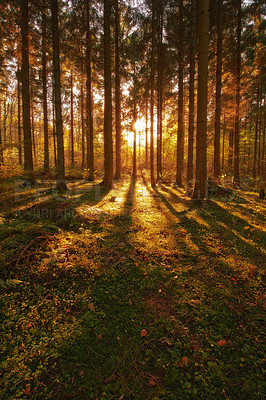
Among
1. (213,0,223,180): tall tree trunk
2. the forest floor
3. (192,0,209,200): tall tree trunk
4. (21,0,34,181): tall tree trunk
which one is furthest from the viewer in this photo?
(213,0,223,180): tall tree trunk

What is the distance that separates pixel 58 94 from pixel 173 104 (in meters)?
10.8

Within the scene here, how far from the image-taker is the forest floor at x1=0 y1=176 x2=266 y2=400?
172 cm

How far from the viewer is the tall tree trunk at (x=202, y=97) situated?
6.99m

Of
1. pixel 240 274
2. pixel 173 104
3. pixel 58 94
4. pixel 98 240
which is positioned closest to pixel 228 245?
pixel 240 274

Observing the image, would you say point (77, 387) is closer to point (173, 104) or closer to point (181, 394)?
point (181, 394)

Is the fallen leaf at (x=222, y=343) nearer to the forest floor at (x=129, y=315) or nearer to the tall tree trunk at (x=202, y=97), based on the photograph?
the forest floor at (x=129, y=315)

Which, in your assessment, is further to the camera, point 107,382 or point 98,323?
point 98,323

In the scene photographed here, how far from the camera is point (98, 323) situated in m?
2.35

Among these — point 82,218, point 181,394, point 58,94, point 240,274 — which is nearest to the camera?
point 181,394

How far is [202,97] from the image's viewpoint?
734 centimetres

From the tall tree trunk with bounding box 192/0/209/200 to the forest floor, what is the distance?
3675 millimetres

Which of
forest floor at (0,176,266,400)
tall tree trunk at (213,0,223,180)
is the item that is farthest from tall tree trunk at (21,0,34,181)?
tall tree trunk at (213,0,223,180)

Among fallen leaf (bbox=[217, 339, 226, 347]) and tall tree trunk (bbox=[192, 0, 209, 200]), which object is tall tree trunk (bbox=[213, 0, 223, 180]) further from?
fallen leaf (bbox=[217, 339, 226, 347])

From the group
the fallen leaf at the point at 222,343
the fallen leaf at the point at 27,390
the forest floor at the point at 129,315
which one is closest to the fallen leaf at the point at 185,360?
the forest floor at the point at 129,315
